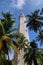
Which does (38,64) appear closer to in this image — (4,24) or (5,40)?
(4,24)

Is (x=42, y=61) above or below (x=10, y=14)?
below

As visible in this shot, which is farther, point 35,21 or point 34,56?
point 35,21

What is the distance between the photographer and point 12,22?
124ft

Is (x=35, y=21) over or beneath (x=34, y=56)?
over

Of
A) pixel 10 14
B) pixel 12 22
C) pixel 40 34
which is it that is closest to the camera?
pixel 12 22

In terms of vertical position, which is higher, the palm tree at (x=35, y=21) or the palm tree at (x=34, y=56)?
the palm tree at (x=35, y=21)

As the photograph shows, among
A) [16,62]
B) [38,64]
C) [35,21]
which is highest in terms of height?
[35,21]

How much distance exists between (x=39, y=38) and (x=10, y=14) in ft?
47.4

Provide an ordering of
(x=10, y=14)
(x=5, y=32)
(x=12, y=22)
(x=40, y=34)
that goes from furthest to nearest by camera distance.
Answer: (x=40, y=34) < (x=10, y=14) < (x=12, y=22) < (x=5, y=32)

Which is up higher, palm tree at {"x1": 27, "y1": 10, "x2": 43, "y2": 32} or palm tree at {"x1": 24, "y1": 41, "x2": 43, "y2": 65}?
palm tree at {"x1": 27, "y1": 10, "x2": 43, "y2": 32}

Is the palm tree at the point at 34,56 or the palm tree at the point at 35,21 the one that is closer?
the palm tree at the point at 34,56

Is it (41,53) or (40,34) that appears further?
(40,34)

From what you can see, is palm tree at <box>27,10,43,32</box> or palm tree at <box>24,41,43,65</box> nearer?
palm tree at <box>24,41,43,65</box>

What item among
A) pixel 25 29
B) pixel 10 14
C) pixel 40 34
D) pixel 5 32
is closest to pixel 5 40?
pixel 5 32
